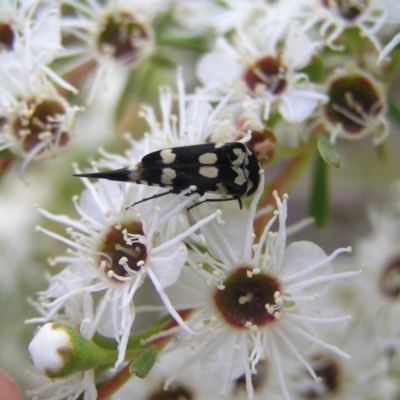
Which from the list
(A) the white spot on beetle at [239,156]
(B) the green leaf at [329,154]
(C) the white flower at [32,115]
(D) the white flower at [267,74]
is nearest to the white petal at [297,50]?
(D) the white flower at [267,74]

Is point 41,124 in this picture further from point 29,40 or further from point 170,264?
point 170,264

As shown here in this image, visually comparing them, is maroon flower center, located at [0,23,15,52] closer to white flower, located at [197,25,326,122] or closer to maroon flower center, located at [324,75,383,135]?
white flower, located at [197,25,326,122]

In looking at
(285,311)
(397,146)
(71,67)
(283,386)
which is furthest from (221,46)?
(397,146)

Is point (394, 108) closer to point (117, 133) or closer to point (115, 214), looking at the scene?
point (115, 214)

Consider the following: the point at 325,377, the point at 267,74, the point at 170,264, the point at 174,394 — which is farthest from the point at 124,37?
the point at 325,377

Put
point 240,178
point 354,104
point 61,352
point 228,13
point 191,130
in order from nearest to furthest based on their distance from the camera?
1. point 61,352
2. point 240,178
3. point 191,130
4. point 354,104
5. point 228,13

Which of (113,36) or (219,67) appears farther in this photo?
(113,36)

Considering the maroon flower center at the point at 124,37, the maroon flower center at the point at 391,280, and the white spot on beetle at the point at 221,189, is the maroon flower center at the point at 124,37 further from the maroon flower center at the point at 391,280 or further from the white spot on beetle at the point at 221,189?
the maroon flower center at the point at 391,280
